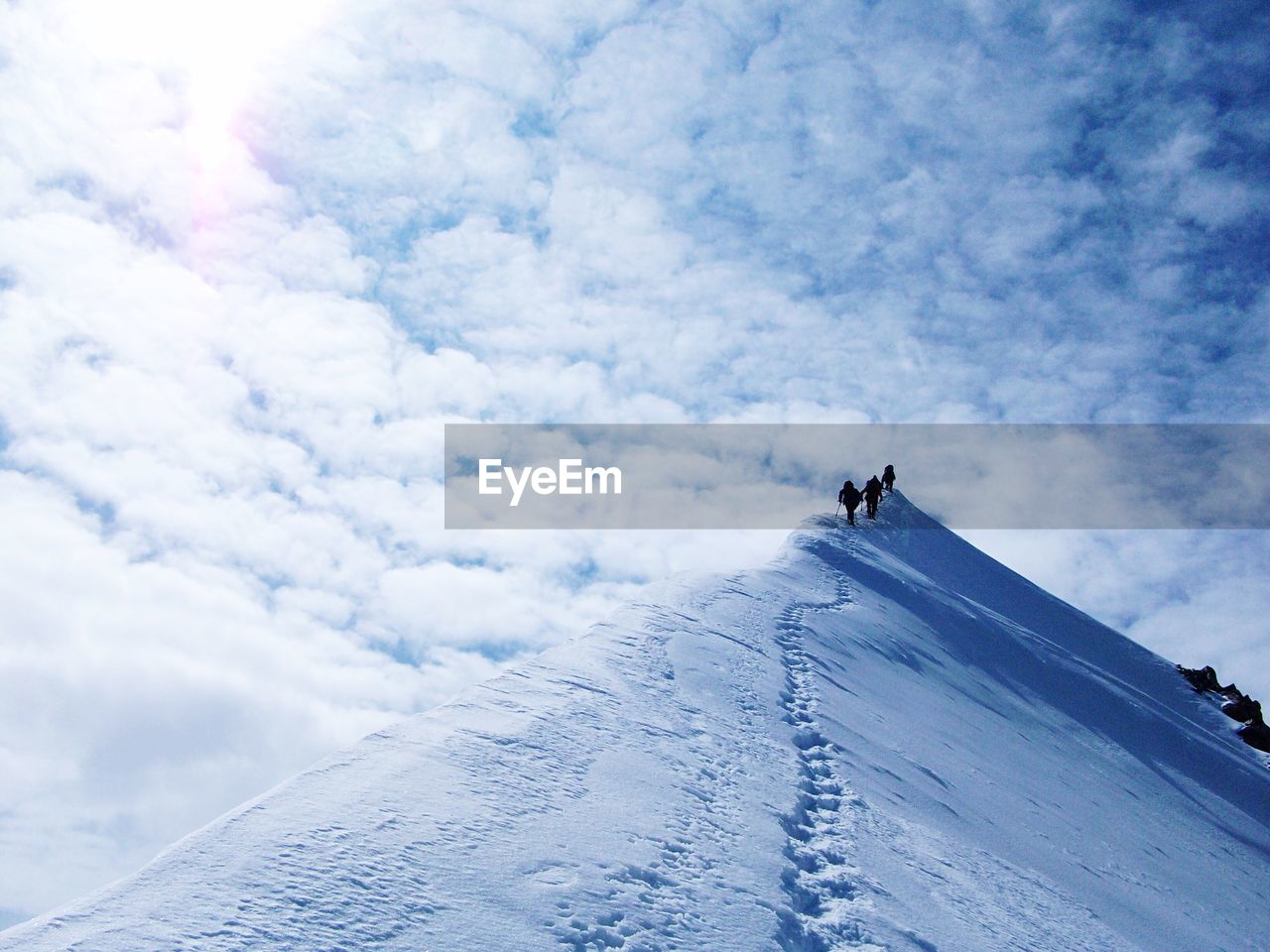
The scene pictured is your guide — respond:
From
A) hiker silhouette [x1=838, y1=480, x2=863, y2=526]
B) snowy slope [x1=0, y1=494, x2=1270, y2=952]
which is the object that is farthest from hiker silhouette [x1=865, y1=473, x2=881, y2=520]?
snowy slope [x1=0, y1=494, x2=1270, y2=952]

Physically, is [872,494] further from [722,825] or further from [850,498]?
[722,825]

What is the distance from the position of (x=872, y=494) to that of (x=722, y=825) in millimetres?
24922

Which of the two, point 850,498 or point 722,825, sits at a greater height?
point 850,498

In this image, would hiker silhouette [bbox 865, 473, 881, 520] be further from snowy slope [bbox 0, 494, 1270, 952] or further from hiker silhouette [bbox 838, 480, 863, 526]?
snowy slope [bbox 0, 494, 1270, 952]

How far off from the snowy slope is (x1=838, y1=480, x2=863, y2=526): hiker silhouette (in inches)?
468

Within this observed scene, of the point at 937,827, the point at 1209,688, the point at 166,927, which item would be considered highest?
the point at 166,927

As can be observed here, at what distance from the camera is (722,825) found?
6871 millimetres

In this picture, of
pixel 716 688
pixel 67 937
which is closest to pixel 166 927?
pixel 67 937

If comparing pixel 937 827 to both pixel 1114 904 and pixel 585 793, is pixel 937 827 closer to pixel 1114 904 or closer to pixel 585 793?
pixel 1114 904

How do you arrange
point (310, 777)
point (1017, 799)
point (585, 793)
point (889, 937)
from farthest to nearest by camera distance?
point (1017, 799)
point (585, 793)
point (310, 777)
point (889, 937)

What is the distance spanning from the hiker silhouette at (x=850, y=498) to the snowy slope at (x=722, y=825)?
39.0ft

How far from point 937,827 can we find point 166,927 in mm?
7352

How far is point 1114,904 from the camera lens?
917cm

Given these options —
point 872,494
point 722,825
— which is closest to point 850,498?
point 872,494
